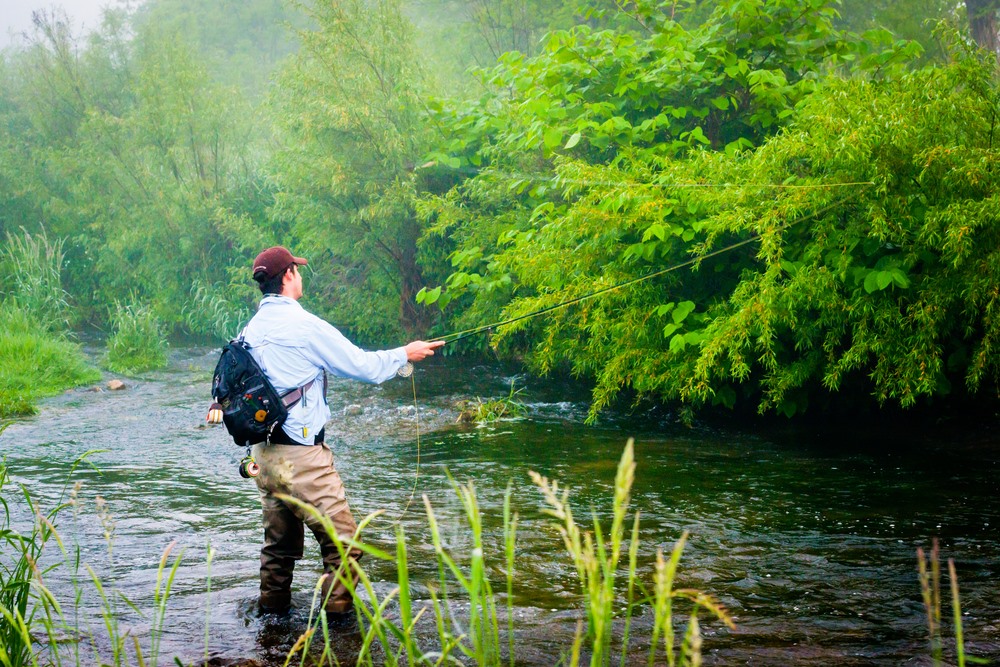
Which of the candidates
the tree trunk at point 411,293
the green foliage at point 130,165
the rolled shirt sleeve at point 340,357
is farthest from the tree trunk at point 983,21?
the rolled shirt sleeve at point 340,357

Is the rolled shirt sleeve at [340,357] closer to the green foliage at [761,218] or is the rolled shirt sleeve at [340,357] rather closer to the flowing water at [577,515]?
the flowing water at [577,515]

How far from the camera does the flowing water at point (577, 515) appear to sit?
171 inches

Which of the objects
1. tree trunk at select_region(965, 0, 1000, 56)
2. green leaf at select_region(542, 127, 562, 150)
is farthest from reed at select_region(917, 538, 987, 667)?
tree trunk at select_region(965, 0, 1000, 56)

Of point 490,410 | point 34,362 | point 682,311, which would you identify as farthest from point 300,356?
point 34,362

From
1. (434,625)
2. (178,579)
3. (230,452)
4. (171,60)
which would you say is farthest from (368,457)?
(171,60)

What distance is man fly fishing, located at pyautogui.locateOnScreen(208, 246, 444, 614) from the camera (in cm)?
441

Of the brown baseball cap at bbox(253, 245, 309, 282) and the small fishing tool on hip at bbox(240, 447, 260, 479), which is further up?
the brown baseball cap at bbox(253, 245, 309, 282)

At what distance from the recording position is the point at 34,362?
498 inches

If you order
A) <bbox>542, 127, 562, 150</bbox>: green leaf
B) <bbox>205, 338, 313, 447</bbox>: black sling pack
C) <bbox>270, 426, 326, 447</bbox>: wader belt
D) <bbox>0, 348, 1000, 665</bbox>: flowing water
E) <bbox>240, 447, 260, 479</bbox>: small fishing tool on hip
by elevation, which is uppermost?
<bbox>542, 127, 562, 150</bbox>: green leaf

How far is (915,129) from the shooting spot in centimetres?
697

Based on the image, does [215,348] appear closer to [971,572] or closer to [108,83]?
[108,83]

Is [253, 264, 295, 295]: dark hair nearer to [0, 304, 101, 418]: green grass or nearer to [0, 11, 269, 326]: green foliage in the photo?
[0, 304, 101, 418]: green grass

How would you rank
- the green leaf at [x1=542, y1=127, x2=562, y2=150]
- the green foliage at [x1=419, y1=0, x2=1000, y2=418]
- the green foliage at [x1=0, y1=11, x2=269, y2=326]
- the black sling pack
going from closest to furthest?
the black sling pack < the green foliage at [x1=419, y1=0, x2=1000, y2=418] < the green leaf at [x1=542, y1=127, x2=562, y2=150] < the green foliage at [x1=0, y1=11, x2=269, y2=326]

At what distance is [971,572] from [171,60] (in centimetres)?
1761
